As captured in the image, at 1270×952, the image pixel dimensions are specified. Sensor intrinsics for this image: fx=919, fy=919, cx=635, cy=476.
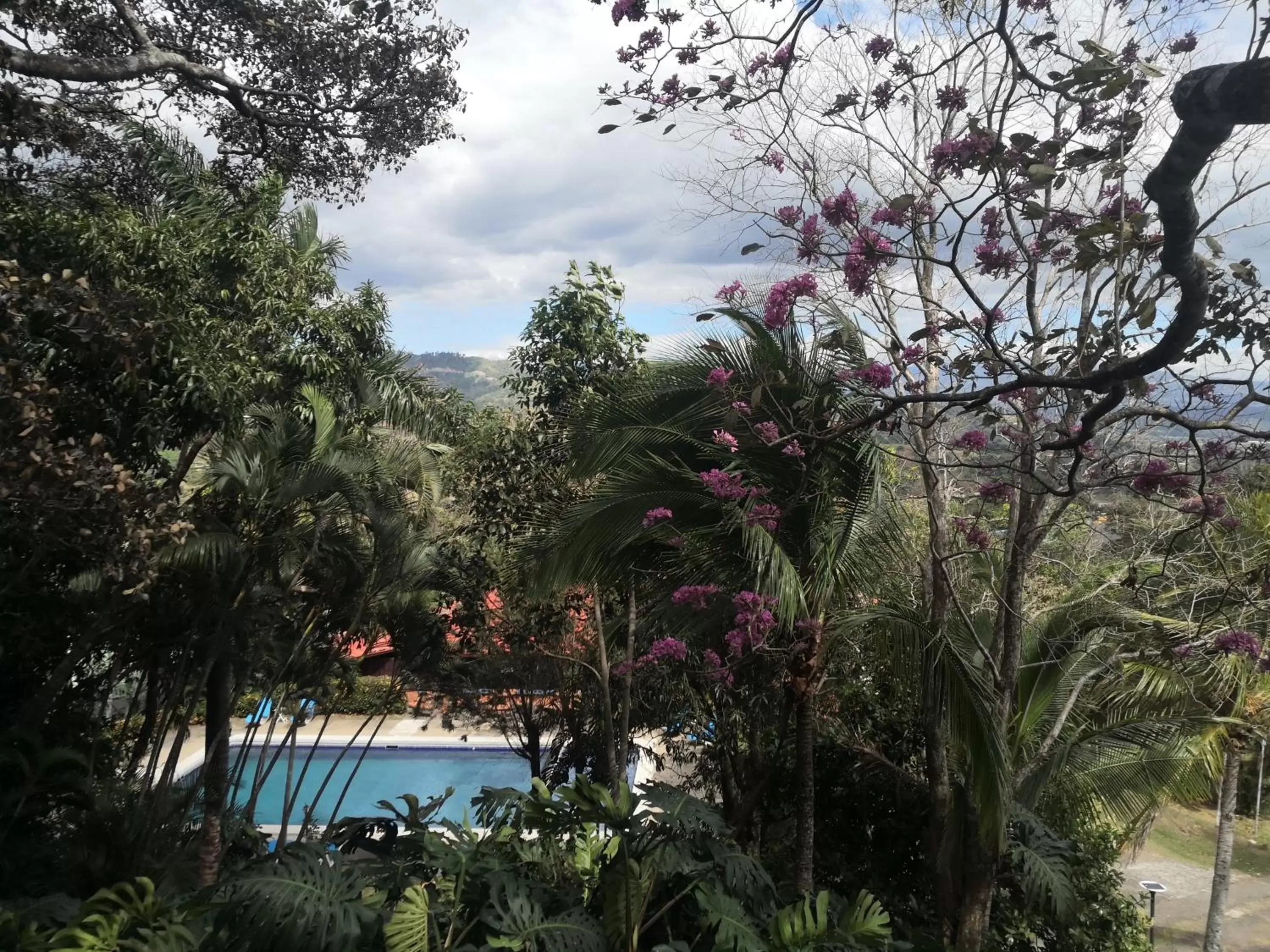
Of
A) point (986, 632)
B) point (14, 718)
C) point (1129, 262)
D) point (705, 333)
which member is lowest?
point (14, 718)

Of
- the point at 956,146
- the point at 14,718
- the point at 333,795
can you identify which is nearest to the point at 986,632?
the point at 956,146

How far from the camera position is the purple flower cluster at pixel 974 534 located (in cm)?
448

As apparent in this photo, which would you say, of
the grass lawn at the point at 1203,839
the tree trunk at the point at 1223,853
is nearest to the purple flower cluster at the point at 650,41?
the tree trunk at the point at 1223,853

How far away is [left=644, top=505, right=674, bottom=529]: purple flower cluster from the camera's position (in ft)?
13.8

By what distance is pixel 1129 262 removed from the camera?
4039 millimetres

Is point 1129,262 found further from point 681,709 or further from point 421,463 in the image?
point 421,463

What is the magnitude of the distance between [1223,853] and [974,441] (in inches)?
256

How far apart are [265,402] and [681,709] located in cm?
420

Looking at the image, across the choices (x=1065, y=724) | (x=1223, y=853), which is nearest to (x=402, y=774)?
(x=1223, y=853)

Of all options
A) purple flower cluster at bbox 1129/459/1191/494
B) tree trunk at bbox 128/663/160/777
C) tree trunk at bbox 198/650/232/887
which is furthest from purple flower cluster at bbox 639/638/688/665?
tree trunk at bbox 128/663/160/777

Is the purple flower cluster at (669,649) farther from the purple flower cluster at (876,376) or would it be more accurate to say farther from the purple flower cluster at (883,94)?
the purple flower cluster at (883,94)

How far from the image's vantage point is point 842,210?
3604mm

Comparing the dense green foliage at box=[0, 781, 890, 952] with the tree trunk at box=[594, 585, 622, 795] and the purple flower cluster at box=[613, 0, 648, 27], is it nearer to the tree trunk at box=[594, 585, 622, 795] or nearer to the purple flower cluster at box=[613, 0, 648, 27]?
the tree trunk at box=[594, 585, 622, 795]

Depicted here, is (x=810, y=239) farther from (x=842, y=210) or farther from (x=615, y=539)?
(x=615, y=539)
